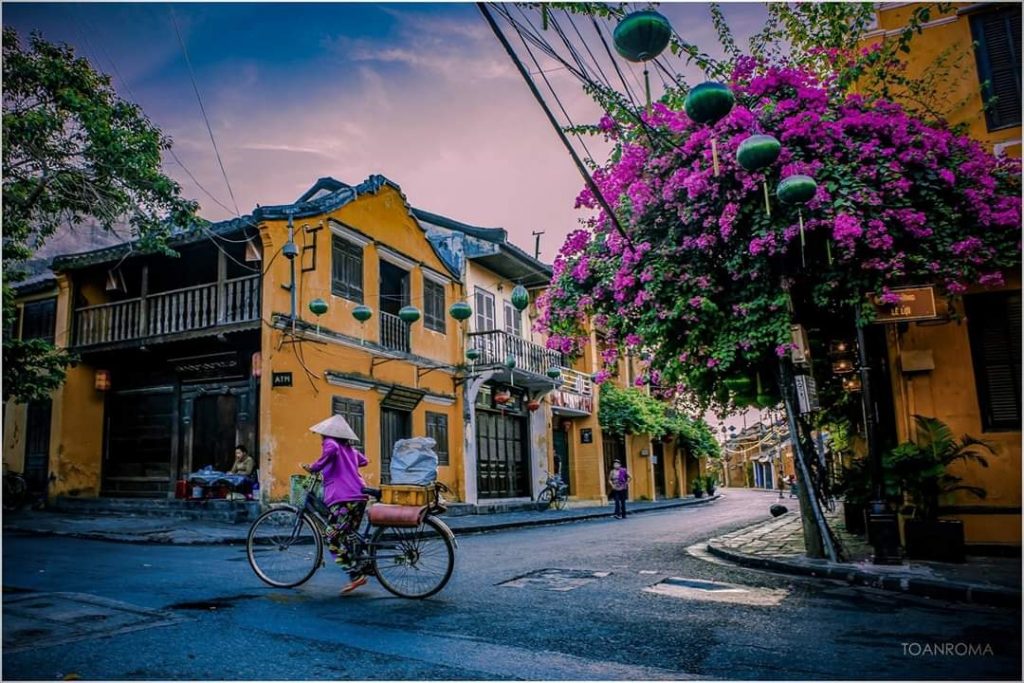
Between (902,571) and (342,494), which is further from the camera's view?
(902,571)

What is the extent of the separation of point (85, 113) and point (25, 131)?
1.14 metres

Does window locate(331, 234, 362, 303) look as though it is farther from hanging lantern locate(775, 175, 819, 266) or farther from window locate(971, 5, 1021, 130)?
window locate(971, 5, 1021, 130)

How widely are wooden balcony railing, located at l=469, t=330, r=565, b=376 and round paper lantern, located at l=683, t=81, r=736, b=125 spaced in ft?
46.5

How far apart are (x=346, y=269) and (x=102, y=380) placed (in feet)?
18.9

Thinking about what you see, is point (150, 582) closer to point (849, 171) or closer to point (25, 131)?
point (25, 131)

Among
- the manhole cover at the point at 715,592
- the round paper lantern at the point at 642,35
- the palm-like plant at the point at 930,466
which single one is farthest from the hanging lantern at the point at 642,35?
the palm-like plant at the point at 930,466

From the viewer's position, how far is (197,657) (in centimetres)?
409

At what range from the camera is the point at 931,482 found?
827 centimetres

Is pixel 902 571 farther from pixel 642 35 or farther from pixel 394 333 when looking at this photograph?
pixel 394 333

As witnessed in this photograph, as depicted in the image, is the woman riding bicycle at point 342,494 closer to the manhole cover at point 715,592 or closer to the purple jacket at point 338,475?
the purple jacket at point 338,475

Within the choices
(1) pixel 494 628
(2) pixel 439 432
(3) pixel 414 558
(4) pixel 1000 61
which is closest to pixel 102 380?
(2) pixel 439 432

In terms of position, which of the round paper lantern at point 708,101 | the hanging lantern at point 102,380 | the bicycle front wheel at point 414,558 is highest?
the round paper lantern at point 708,101

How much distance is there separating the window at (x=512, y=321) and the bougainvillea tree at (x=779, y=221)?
43.5 feet

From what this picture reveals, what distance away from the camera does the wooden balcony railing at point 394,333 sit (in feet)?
55.6
